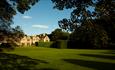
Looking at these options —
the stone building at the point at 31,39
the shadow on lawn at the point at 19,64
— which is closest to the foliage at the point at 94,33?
the shadow on lawn at the point at 19,64

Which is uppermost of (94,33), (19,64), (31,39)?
(31,39)

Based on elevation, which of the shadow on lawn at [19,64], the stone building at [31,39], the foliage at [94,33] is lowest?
the shadow on lawn at [19,64]

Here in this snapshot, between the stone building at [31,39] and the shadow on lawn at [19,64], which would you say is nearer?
the shadow on lawn at [19,64]

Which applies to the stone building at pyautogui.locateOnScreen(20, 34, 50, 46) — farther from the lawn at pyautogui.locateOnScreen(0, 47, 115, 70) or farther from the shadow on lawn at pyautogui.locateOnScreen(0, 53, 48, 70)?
the shadow on lawn at pyautogui.locateOnScreen(0, 53, 48, 70)

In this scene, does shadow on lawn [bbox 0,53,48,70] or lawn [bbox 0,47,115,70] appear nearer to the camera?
shadow on lawn [bbox 0,53,48,70]

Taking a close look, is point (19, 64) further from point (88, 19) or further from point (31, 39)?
point (31, 39)

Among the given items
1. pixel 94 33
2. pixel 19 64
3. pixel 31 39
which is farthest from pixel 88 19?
pixel 31 39

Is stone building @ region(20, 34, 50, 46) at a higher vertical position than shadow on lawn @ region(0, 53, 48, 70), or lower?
higher

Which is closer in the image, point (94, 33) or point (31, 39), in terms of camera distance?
point (94, 33)

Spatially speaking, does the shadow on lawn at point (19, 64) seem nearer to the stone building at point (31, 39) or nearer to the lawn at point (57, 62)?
the lawn at point (57, 62)

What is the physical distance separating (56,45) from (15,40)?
33.1 m

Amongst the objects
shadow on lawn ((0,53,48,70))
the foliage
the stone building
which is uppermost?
the stone building

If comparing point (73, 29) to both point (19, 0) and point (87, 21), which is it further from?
point (19, 0)

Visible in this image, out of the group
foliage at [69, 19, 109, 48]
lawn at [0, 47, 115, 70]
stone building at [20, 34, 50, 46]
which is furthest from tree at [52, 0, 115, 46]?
stone building at [20, 34, 50, 46]
